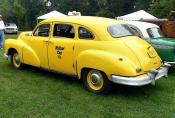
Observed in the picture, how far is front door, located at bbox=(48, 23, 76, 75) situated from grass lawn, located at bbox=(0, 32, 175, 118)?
43 cm

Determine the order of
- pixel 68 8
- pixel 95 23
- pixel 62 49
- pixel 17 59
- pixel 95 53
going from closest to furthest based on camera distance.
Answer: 1. pixel 95 53
2. pixel 95 23
3. pixel 62 49
4. pixel 17 59
5. pixel 68 8

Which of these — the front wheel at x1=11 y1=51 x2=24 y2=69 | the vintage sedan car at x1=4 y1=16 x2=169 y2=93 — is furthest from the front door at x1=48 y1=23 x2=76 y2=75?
the front wheel at x1=11 y1=51 x2=24 y2=69

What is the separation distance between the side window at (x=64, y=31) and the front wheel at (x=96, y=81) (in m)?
1.09

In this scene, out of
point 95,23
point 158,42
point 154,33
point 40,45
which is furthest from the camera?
point 154,33

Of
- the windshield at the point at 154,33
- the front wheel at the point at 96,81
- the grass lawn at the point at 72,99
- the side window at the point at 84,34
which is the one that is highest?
the side window at the point at 84,34

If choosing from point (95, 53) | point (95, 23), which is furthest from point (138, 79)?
point (95, 23)

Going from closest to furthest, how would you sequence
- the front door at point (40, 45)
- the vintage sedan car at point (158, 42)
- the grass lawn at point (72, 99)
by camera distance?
the grass lawn at point (72, 99) → the front door at point (40, 45) → the vintage sedan car at point (158, 42)

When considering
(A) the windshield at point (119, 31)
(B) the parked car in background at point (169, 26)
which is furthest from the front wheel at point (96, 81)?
(B) the parked car in background at point (169, 26)

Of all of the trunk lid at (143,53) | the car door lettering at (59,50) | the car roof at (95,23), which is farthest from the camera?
the car door lettering at (59,50)

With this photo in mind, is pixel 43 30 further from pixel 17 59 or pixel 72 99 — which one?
pixel 72 99

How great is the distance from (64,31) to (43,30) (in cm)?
86

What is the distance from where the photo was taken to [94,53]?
750cm

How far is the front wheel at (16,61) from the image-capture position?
32.7 feet

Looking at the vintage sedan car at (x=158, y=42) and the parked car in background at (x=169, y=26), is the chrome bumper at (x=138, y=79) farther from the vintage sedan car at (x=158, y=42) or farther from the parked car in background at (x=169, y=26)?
the parked car in background at (x=169, y=26)
